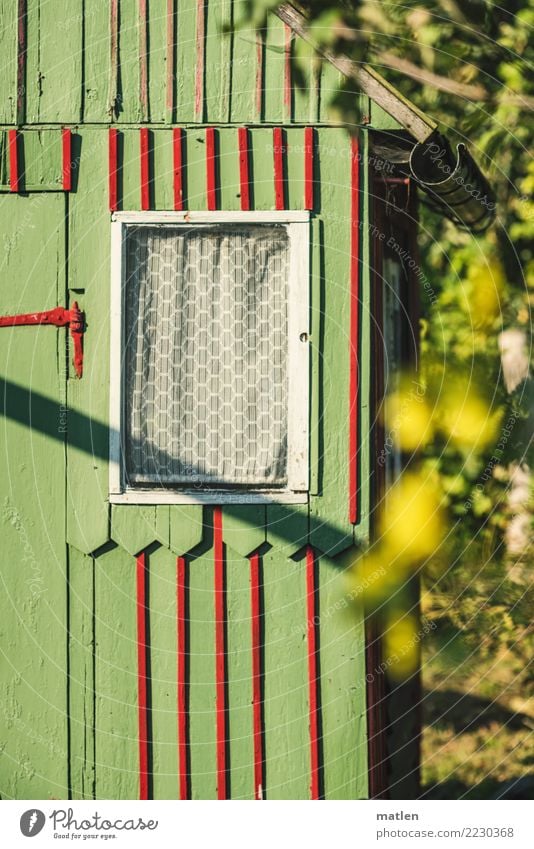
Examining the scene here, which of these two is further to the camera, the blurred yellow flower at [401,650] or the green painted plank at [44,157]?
the blurred yellow flower at [401,650]

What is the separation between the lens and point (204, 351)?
496 centimetres

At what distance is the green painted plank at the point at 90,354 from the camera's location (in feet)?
16.2

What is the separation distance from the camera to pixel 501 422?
8828 mm

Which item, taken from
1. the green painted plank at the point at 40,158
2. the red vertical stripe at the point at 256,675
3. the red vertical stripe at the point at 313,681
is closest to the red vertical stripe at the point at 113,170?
the green painted plank at the point at 40,158

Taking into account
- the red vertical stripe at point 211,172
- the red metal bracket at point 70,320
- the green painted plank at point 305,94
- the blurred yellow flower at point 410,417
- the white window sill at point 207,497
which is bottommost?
the white window sill at point 207,497

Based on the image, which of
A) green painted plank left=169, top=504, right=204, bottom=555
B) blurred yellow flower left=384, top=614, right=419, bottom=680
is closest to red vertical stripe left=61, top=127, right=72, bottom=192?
green painted plank left=169, top=504, right=204, bottom=555

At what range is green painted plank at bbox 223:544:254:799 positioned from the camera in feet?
16.2

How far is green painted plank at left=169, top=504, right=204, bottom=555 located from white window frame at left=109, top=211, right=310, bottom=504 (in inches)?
1.5

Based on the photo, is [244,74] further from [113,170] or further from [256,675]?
[256,675]

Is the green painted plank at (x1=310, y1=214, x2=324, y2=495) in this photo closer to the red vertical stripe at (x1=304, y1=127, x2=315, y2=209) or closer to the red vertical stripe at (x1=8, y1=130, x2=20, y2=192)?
the red vertical stripe at (x1=304, y1=127, x2=315, y2=209)

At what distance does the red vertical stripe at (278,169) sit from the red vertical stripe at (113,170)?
2.49 feet

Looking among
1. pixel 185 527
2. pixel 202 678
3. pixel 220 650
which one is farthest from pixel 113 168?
pixel 202 678

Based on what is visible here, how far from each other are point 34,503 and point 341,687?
1.72 m

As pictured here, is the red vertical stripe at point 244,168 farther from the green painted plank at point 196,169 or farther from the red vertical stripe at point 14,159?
the red vertical stripe at point 14,159
